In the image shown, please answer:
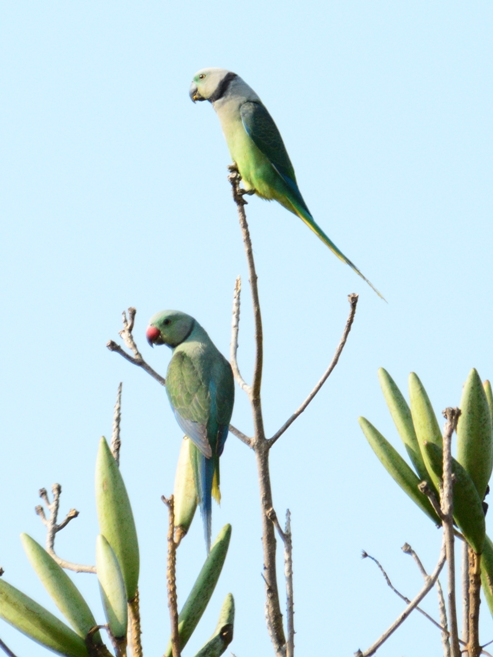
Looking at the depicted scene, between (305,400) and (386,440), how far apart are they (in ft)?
1.44

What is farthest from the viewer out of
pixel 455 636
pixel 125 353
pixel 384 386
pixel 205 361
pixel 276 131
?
pixel 276 131

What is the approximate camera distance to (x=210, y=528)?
302cm

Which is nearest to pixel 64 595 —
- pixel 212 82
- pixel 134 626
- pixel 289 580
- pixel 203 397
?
pixel 134 626

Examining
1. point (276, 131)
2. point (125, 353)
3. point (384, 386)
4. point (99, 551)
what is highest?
point (276, 131)

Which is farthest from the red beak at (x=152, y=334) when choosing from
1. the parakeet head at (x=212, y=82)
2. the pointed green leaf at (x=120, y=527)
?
the pointed green leaf at (x=120, y=527)

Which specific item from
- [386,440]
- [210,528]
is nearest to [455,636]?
[386,440]

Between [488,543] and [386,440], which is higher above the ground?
[386,440]

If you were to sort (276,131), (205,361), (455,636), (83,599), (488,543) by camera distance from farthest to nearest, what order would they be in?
(276,131)
(205,361)
(488,543)
(83,599)
(455,636)

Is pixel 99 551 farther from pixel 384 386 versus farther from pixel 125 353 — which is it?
pixel 125 353

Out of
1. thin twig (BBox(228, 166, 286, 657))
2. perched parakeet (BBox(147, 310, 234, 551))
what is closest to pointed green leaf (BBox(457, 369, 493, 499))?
thin twig (BBox(228, 166, 286, 657))

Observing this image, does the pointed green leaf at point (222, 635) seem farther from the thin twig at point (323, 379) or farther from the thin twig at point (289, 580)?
the thin twig at point (323, 379)

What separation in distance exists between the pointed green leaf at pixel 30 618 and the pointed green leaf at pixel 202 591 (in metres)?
0.23

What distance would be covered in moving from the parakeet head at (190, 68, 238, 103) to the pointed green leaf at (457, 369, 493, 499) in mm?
3592

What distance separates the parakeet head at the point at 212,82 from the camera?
5.16 metres
